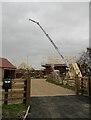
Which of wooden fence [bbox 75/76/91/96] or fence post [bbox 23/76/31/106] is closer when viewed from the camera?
fence post [bbox 23/76/31/106]

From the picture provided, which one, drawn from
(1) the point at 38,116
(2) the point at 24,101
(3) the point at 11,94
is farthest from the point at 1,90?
(1) the point at 38,116

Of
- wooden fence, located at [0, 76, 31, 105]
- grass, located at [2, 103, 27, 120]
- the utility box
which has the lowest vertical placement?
grass, located at [2, 103, 27, 120]

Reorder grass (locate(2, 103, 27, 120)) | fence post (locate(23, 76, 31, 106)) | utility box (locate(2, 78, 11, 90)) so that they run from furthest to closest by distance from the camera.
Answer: fence post (locate(23, 76, 31, 106)) → utility box (locate(2, 78, 11, 90)) → grass (locate(2, 103, 27, 120))

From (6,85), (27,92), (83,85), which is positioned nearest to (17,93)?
(27,92)

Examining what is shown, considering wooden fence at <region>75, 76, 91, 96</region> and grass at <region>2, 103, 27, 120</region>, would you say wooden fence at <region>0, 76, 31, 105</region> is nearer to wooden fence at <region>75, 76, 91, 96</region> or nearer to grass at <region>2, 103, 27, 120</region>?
grass at <region>2, 103, 27, 120</region>

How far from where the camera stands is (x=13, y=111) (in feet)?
43.8

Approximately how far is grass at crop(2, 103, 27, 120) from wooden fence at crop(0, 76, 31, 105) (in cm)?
41

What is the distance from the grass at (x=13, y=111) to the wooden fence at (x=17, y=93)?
411mm

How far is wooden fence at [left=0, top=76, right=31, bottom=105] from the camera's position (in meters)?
15.2

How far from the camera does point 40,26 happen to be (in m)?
79.8

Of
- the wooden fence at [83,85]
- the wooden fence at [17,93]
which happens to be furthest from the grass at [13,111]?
the wooden fence at [83,85]

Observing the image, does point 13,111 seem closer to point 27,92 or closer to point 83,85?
point 27,92

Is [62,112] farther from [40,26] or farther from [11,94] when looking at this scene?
[40,26]

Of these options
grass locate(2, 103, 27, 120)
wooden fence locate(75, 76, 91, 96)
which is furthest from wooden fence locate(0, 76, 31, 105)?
wooden fence locate(75, 76, 91, 96)
